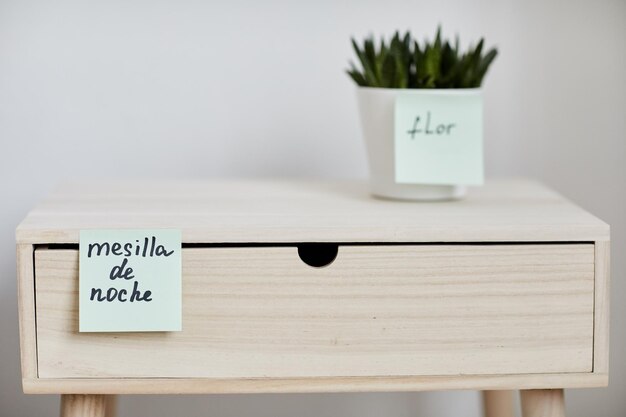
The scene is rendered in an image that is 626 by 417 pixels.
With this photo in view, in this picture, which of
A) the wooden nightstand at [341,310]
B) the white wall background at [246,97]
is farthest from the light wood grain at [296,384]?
the white wall background at [246,97]

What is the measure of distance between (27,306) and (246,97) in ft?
1.73

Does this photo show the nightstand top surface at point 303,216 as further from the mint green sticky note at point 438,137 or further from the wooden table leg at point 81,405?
the wooden table leg at point 81,405

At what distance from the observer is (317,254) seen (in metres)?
1.12

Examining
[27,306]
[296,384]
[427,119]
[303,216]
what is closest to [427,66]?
[427,119]

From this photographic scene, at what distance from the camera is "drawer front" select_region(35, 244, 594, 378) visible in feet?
2.83

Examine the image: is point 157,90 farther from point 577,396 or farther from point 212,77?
point 577,396

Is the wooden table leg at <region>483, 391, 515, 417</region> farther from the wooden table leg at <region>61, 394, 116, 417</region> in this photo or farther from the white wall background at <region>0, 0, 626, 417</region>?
the wooden table leg at <region>61, 394, 116, 417</region>

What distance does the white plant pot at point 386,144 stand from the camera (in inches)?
39.5

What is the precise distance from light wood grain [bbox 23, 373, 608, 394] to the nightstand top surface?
13cm

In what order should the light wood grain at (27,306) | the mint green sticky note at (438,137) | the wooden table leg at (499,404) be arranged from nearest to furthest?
1. the light wood grain at (27,306)
2. the mint green sticky note at (438,137)
3. the wooden table leg at (499,404)

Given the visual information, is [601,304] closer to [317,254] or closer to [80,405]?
[317,254]

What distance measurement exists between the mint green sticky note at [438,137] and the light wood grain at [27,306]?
378mm

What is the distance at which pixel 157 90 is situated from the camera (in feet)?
4.22

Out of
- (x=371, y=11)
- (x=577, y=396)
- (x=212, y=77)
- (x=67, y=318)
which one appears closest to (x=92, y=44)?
(x=212, y=77)
